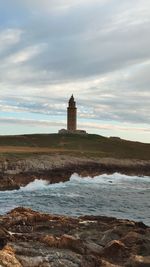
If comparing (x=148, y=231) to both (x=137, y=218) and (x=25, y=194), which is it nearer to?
(x=137, y=218)

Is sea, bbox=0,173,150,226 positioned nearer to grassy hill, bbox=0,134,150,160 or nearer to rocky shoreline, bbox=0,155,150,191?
rocky shoreline, bbox=0,155,150,191

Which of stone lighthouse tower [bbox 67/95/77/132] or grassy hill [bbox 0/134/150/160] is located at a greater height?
stone lighthouse tower [bbox 67/95/77/132]

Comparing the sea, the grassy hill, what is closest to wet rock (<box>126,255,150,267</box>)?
the sea

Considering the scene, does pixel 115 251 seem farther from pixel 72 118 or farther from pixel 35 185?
pixel 72 118

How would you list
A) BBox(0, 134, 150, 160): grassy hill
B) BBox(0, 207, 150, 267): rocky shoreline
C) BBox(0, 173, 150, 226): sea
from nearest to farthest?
BBox(0, 207, 150, 267): rocky shoreline → BBox(0, 173, 150, 226): sea → BBox(0, 134, 150, 160): grassy hill

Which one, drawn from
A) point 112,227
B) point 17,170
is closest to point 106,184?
point 17,170

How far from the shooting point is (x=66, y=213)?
3194 cm

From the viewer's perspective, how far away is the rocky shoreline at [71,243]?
14.4 metres

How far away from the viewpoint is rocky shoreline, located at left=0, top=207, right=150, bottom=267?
47.1ft

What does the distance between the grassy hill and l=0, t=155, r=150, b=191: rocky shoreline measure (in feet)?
32.1

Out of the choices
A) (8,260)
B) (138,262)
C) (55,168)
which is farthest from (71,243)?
(55,168)

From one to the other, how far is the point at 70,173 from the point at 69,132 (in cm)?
4844

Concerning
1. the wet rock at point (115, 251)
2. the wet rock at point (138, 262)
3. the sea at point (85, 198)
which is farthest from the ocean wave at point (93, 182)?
the wet rock at point (138, 262)

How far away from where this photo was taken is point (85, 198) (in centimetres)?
4062
